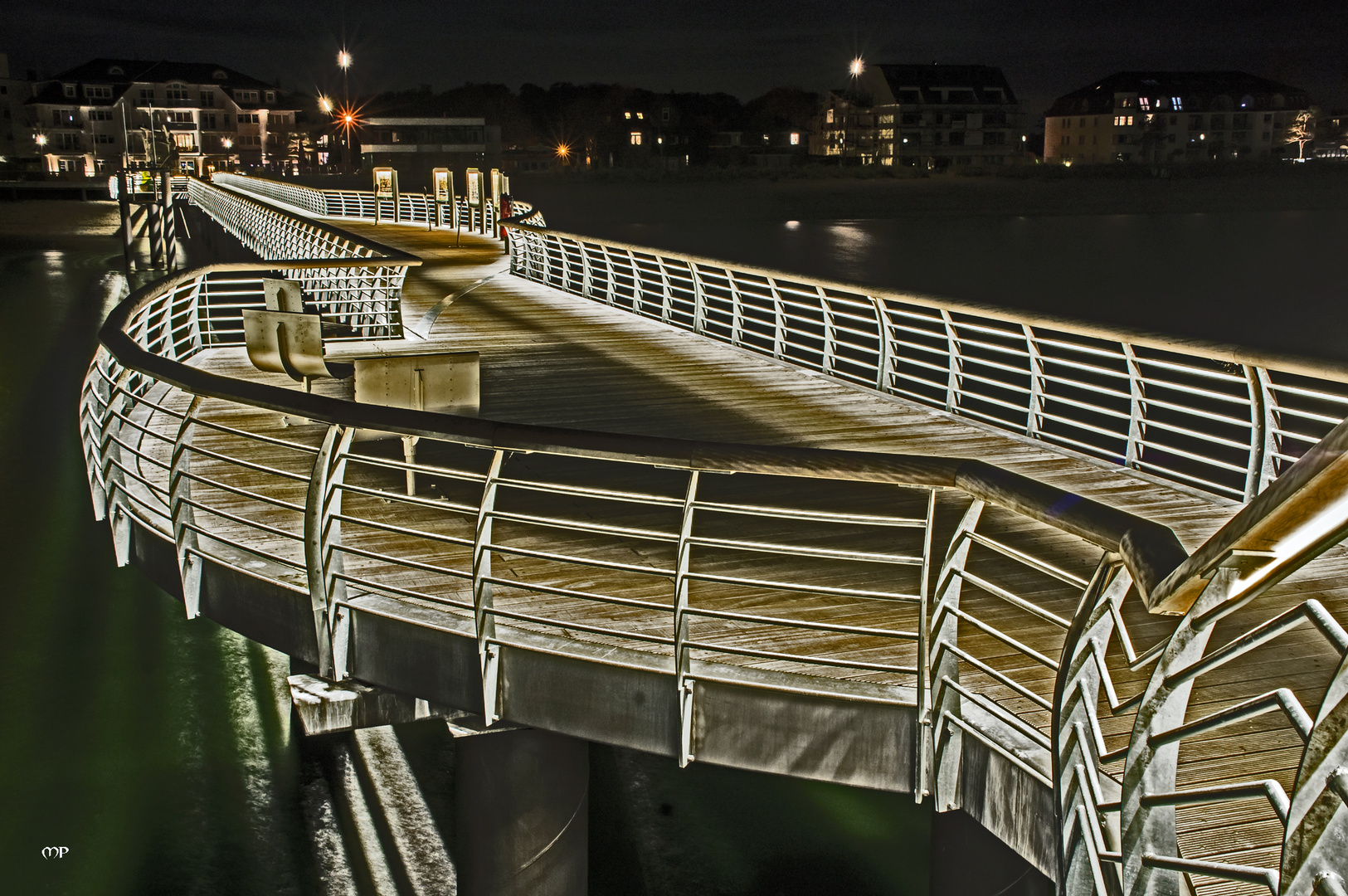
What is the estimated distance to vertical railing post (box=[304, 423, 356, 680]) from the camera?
4.82 m

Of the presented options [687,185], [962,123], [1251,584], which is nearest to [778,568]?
[1251,584]

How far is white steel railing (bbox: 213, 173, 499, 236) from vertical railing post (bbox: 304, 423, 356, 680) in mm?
27413

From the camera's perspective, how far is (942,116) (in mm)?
123750

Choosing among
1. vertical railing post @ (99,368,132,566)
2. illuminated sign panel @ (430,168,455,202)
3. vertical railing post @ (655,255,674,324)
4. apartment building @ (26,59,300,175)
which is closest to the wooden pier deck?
vertical railing post @ (99,368,132,566)

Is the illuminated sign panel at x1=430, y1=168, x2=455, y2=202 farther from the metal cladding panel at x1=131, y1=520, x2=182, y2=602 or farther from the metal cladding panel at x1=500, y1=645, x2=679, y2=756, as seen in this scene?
the metal cladding panel at x1=500, y1=645, x2=679, y2=756

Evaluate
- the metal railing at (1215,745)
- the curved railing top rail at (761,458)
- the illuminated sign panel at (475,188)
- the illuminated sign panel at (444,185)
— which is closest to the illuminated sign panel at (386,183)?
the illuminated sign panel at (444,185)

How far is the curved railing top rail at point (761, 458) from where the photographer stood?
229cm

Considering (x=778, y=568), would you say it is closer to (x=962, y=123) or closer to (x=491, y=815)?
(x=491, y=815)

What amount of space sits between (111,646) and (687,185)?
108m

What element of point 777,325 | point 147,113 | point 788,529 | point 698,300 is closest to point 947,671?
point 788,529

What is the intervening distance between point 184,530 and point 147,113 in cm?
14507

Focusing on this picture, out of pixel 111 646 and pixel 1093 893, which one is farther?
pixel 111 646

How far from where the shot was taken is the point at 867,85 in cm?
12950

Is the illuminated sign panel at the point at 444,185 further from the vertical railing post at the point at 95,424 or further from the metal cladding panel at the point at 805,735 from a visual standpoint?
the metal cladding panel at the point at 805,735
